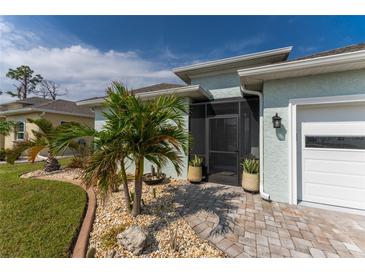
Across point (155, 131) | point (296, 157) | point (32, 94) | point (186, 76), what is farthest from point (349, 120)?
point (32, 94)

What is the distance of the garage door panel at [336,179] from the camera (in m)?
3.81

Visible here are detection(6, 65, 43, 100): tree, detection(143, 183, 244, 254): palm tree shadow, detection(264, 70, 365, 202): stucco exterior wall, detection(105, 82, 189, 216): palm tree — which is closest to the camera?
detection(105, 82, 189, 216): palm tree

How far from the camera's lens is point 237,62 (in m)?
6.25

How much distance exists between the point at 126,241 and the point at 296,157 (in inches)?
175

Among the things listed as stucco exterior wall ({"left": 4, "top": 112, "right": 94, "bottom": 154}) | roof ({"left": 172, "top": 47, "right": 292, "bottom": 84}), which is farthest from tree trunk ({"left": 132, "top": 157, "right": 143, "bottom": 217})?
stucco exterior wall ({"left": 4, "top": 112, "right": 94, "bottom": 154})

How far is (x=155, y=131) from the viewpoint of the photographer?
3.15 metres

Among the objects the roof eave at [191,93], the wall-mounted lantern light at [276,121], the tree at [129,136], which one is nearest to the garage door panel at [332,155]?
the wall-mounted lantern light at [276,121]

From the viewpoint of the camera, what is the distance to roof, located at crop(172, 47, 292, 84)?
5.76 m

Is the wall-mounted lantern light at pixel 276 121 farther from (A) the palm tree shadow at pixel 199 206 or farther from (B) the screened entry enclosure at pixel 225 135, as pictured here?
(A) the palm tree shadow at pixel 199 206

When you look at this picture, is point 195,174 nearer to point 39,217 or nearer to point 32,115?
point 39,217

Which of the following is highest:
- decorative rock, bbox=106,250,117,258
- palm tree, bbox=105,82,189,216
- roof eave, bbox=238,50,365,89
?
roof eave, bbox=238,50,365,89

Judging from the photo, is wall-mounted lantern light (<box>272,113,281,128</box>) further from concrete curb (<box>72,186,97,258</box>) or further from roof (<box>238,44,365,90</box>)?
concrete curb (<box>72,186,97,258</box>)

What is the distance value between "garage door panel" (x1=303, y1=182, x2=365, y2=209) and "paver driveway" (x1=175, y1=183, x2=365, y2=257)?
364 millimetres

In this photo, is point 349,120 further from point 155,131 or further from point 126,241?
point 126,241
